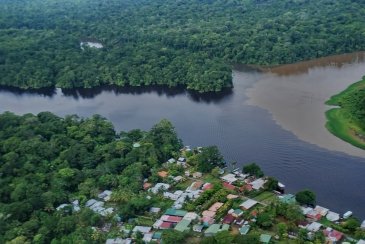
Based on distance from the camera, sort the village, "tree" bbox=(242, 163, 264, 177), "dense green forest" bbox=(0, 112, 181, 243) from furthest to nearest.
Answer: "tree" bbox=(242, 163, 264, 177) < "dense green forest" bbox=(0, 112, 181, 243) < the village

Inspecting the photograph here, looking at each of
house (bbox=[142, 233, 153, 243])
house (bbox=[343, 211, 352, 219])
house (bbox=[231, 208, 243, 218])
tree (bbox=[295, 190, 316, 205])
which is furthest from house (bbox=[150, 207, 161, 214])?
house (bbox=[343, 211, 352, 219])

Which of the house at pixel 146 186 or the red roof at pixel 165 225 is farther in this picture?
the house at pixel 146 186

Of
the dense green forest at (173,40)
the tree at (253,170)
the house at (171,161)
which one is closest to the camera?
the tree at (253,170)

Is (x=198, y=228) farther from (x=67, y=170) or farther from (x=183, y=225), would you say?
(x=67, y=170)

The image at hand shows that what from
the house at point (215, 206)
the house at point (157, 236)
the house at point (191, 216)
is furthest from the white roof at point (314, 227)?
the house at point (157, 236)

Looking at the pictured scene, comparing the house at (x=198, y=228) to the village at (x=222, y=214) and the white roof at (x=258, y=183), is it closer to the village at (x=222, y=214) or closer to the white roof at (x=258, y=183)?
the village at (x=222, y=214)

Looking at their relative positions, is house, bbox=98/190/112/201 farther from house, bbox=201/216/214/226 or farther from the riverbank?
the riverbank

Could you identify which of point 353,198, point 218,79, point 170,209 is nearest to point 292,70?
point 218,79
